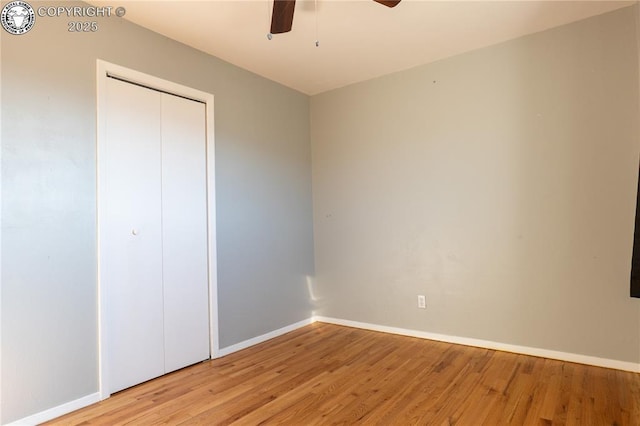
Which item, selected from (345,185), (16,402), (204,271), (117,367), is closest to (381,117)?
→ (345,185)

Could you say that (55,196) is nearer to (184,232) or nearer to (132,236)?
(132,236)

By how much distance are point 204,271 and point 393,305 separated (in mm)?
1852

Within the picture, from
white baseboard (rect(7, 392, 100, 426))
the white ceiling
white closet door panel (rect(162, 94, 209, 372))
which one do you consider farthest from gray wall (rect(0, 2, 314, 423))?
the white ceiling

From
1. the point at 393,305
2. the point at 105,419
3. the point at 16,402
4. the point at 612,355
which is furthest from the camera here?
the point at 393,305

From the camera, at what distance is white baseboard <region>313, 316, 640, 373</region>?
2574 mm

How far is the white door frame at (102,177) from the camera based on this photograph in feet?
7.68

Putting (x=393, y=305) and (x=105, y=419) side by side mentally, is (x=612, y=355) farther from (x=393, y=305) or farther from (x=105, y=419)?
(x=105, y=419)

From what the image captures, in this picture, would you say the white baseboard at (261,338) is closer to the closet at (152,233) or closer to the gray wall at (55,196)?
the gray wall at (55,196)

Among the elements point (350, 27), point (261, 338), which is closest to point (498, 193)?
point (350, 27)

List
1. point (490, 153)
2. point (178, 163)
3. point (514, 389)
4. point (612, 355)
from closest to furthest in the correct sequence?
1. point (514, 389)
2. point (612, 355)
3. point (178, 163)
4. point (490, 153)

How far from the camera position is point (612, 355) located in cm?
258

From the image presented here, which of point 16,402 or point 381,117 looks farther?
point 381,117

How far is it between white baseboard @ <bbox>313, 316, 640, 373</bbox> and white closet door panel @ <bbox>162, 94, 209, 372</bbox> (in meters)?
1.65

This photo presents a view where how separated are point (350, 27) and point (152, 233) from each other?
2.14 metres
